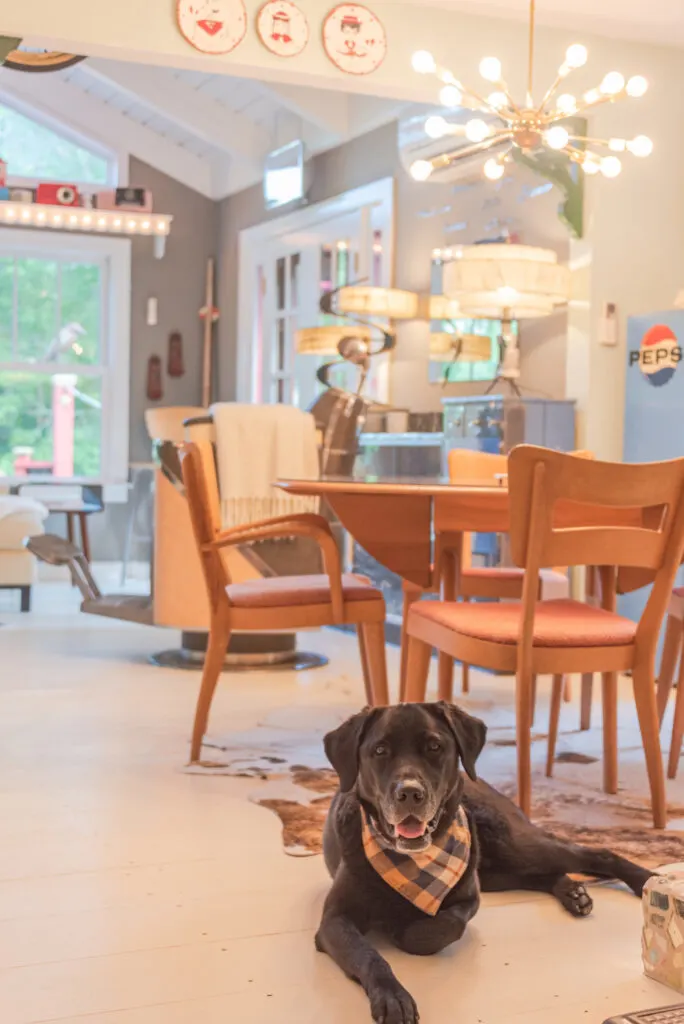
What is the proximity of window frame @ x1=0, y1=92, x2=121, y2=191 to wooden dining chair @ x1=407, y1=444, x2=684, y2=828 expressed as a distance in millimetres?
6952

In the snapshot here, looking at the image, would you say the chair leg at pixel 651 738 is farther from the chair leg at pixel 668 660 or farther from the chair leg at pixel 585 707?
the chair leg at pixel 585 707

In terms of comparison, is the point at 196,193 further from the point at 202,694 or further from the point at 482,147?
the point at 202,694

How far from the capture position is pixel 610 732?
3020 mm

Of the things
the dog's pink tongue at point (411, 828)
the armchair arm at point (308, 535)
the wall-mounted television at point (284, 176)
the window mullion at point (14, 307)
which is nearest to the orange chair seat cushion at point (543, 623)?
the armchair arm at point (308, 535)

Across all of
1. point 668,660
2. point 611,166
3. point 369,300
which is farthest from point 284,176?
point 668,660

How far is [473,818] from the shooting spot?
221 cm

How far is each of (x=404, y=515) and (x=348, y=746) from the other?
4.09ft

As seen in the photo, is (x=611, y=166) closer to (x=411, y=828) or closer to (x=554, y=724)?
(x=554, y=724)

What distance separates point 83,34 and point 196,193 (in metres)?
5.25

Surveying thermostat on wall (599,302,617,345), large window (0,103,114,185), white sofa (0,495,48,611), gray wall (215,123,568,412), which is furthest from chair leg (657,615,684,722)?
large window (0,103,114,185)

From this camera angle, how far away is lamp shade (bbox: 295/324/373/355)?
634 centimetres

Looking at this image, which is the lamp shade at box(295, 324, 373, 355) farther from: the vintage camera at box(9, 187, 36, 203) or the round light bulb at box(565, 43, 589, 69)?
the vintage camera at box(9, 187, 36, 203)

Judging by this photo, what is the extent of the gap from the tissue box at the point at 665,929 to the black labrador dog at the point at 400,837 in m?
0.29

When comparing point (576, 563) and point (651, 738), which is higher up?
point (576, 563)
